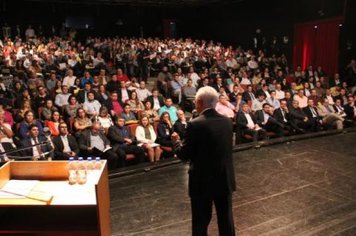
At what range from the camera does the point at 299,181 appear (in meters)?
3.99

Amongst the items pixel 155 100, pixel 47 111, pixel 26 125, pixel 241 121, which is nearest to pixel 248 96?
pixel 241 121

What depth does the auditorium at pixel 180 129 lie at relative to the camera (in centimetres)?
218

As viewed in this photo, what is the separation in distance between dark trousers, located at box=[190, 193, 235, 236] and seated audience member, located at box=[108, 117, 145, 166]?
2.77 m

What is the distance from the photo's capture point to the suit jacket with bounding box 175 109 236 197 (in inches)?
83.2

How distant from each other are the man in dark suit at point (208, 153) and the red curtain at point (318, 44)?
377 inches

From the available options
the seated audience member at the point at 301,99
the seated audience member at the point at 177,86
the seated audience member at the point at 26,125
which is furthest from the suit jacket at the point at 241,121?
the seated audience member at the point at 26,125

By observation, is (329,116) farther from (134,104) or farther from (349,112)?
(134,104)

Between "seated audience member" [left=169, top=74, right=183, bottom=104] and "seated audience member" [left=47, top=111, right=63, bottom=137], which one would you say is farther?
"seated audience member" [left=169, top=74, right=183, bottom=104]

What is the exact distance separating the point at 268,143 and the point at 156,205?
101 inches

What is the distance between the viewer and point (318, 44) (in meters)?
11.1

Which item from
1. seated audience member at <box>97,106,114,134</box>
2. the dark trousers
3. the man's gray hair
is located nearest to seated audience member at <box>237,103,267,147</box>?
seated audience member at <box>97,106,114,134</box>

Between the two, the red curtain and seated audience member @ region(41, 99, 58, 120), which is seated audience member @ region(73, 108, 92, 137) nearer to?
seated audience member @ region(41, 99, 58, 120)

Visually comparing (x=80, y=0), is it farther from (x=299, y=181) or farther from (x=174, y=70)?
(x=299, y=181)

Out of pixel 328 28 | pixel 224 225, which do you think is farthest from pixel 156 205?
pixel 328 28
